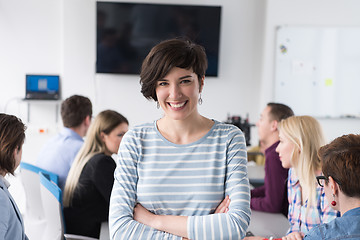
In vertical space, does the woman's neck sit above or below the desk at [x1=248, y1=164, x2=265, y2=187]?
above

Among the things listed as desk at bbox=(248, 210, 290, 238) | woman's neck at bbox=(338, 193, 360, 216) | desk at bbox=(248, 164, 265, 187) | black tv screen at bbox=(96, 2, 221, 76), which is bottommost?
desk at bbox=(248, 210, 290, 238)

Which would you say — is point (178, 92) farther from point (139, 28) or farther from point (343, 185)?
point (139, 28)

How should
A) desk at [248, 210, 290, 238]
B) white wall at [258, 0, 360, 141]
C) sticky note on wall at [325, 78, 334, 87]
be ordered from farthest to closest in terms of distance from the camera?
sticky note on wall at [325, 78, 334, 87] → white wall at [258, 0, 360, 141] → desk at [248, 210, 290, 238]

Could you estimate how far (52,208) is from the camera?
213 centimetres

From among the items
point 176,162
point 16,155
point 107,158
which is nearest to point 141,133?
point 176,162

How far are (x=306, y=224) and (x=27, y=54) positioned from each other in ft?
13.3

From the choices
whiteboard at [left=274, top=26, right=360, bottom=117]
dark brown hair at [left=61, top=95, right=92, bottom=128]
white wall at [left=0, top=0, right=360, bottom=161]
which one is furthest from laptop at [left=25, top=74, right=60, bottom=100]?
whiteboard at [left=274, top=26, right=360, bottom=117]

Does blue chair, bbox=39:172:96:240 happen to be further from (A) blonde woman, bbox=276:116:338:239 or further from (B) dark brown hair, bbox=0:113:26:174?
(A) blonde woman, bbox=276:116:338:239

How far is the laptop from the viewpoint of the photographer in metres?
4.96

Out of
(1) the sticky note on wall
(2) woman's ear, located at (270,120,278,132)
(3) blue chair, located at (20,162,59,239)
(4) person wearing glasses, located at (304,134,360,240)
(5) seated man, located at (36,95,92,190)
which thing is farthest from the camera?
(1) the sticky note on wall

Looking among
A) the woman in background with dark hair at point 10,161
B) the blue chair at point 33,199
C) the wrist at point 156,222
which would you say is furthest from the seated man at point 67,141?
the wrist at point 156,222

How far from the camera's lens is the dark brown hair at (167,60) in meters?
1.43

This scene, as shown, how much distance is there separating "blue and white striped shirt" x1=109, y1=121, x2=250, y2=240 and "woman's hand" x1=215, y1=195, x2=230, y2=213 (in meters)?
0.02

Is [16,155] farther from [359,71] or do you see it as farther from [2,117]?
[359,71]
